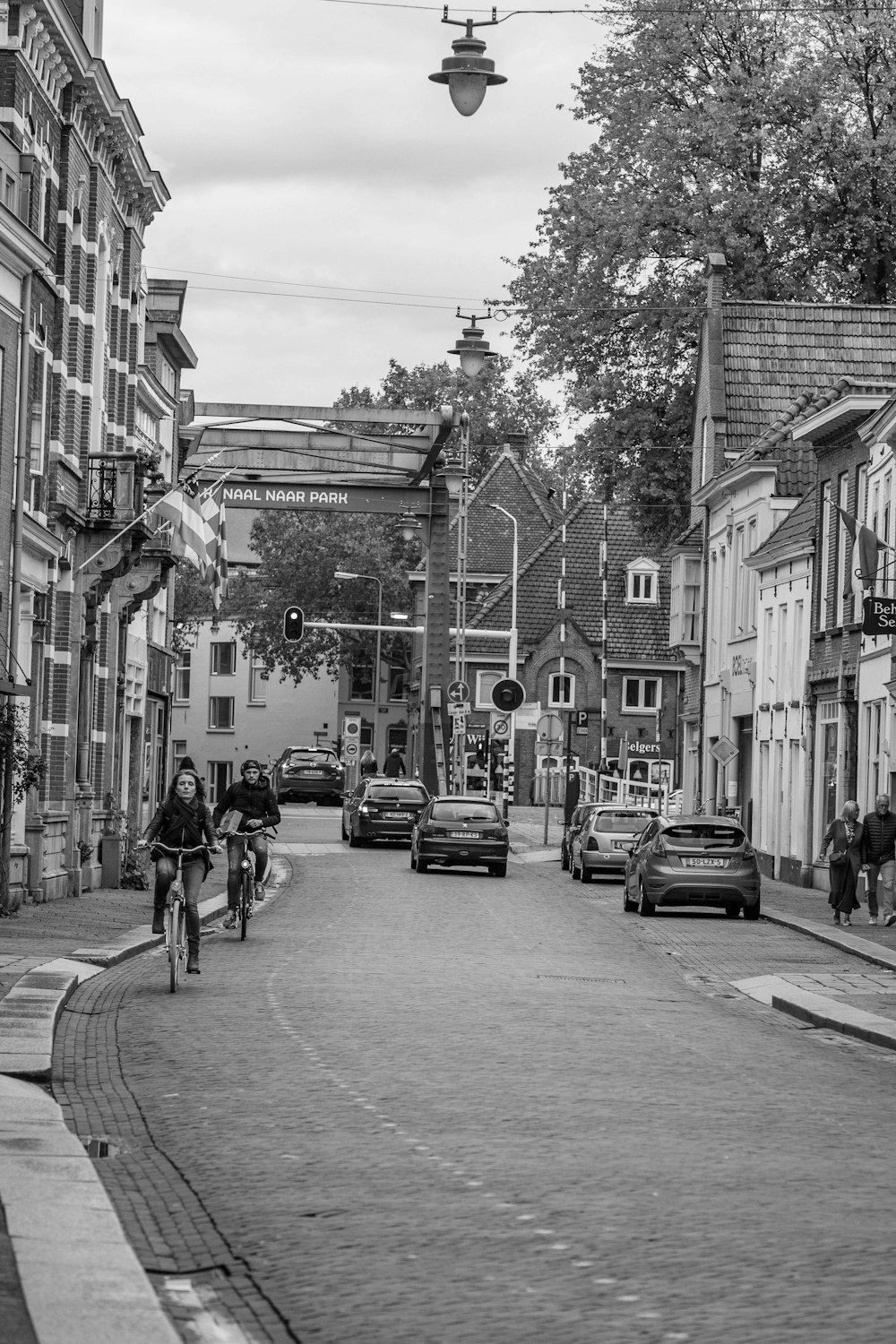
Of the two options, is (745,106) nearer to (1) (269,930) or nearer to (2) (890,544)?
(2) (890,544)

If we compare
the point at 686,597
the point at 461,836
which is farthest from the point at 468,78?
the point at 686,597

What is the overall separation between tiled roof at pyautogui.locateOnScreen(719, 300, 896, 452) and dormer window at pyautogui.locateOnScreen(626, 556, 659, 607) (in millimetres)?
34599

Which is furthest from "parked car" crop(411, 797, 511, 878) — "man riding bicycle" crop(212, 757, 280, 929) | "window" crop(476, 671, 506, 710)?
"window" crop(476, 671, 506, 710)

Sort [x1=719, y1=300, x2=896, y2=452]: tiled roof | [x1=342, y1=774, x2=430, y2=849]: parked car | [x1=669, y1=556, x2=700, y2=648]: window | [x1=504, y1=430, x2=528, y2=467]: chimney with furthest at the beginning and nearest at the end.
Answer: [x1=504, y1=430, x2=528, y2=467]: chimney < [x1=669, y1=556, x2=700, y2=648]: window < [x1=719, y1=300, x2=896, y2=452]: tiled roof < [x1=342, y1=774, x2=430, y2=849]: parked car

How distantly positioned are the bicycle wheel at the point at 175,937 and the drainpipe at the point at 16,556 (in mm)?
7468

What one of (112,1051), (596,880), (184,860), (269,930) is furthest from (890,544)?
(112,1051)

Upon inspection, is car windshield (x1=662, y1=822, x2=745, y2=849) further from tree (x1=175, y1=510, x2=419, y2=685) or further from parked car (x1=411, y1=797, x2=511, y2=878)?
tree (x1=175, y1=510, x2=419, y2=685)

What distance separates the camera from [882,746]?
116ft

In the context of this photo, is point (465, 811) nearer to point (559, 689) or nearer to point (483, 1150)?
point (483, 1150)

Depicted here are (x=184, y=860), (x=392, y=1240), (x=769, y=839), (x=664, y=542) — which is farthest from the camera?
(x=664, y=542)

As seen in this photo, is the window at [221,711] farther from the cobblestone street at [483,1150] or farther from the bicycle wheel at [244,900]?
the cobblestone street at [483,1150]

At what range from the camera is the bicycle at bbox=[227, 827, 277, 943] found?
2377cm

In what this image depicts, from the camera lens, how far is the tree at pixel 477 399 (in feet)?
313

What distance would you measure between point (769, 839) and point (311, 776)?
3747 centimetres
